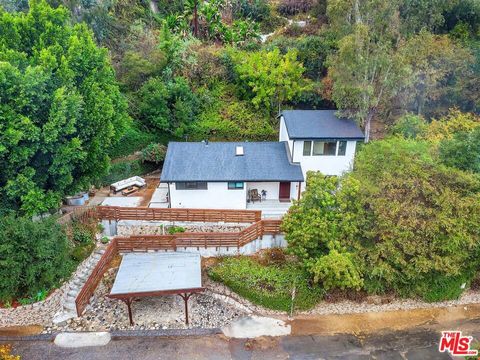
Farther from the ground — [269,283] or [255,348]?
[269,283]

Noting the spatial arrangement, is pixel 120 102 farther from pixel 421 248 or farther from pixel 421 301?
pixel 421 301

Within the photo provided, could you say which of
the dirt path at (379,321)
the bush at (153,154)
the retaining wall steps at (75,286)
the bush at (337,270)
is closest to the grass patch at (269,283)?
the dirt path at (379,321)

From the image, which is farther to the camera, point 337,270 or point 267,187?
point 267,187

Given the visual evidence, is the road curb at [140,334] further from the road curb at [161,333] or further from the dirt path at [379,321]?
the dirt path at [379,321]

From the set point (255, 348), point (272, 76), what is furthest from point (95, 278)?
point (272, 76)

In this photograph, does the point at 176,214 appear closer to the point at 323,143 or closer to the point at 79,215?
the point at 79,215

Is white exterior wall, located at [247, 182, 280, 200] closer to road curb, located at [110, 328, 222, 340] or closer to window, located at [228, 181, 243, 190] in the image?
window, located at [228, 181, 243, 190]

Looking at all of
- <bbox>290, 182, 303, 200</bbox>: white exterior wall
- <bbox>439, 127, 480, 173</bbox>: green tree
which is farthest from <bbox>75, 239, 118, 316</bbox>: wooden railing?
<bbox>439, 127, 480, 173</bbox>: green tree
